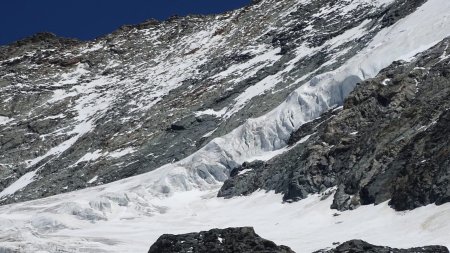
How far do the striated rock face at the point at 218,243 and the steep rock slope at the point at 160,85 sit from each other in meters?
43.5

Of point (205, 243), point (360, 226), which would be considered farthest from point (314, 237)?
point (205, 243)

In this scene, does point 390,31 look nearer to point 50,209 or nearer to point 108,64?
point 50,209

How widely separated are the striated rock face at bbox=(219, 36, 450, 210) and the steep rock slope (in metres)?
7.83

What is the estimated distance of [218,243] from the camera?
1066 inches

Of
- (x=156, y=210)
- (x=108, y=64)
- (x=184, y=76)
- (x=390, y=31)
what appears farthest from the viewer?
(x=108, y=64)

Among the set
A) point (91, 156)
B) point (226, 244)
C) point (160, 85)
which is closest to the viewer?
point (226, 244)

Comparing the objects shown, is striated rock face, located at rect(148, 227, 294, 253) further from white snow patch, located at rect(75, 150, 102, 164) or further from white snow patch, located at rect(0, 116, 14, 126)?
white snow patch, located at rect(0, 116, 14, 126)

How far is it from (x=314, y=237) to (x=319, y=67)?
136ft

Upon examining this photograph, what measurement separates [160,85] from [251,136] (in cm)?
3590

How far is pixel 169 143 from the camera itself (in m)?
84.2

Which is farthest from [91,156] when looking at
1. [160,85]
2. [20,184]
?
[160,85]

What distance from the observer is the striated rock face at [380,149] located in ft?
149

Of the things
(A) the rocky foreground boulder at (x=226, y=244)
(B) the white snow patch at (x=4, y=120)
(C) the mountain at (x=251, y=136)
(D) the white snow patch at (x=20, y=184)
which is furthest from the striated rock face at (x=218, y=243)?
(B) the white snow patch at (x=4, y=120)

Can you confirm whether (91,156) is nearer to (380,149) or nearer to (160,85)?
(160,85)
